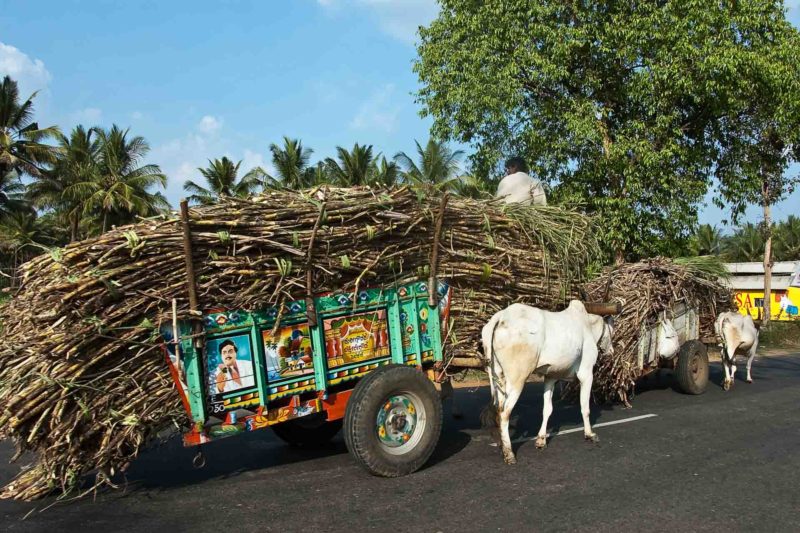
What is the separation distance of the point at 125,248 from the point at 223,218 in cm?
75

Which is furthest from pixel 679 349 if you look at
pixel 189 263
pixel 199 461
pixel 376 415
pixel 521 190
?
pixel 189 263

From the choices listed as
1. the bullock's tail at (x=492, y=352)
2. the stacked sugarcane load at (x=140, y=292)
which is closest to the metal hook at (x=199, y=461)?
the stacked sugarcane load at (x=140, y=292)

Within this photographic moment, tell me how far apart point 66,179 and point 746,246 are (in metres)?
44.3

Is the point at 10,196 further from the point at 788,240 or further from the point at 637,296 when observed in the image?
the point at 788,240

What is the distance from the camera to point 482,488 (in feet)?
18.0

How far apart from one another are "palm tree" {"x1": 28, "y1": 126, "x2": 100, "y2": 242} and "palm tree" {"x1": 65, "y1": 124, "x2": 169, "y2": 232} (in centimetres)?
35

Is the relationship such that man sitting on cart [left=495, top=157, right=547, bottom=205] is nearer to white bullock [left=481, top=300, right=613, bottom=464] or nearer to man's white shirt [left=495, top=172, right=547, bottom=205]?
man's white shirt [left=495, top=172, right=547, bottom=205]

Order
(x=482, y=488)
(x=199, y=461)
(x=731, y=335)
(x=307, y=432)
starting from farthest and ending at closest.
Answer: (x=731, y=335) < (x=307, y=432) < (x=199, y=461) < (x=482, y=488)

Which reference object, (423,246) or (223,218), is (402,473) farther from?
(223,218)

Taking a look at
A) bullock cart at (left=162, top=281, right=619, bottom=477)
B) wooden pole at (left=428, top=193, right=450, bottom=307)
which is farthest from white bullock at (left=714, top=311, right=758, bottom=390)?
wooden pole at (left=428, top=193, right=450, bottom=307)

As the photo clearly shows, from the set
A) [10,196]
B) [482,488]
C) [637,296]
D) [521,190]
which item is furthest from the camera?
[10,196]

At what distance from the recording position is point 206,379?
5008 mm

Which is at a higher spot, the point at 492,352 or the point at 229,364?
the point at 229,364

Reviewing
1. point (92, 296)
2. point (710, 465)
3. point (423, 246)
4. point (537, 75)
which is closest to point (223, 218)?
point (92, 296)
